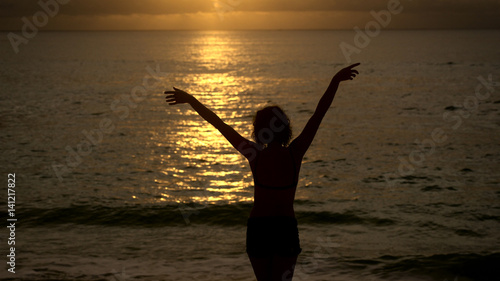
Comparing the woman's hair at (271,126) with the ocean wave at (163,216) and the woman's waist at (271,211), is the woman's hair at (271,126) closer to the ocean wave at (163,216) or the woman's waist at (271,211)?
the woman's waist at (271,211)

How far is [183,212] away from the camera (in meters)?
14.7

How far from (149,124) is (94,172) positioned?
34.4ft

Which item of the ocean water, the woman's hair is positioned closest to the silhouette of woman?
the woman's hair

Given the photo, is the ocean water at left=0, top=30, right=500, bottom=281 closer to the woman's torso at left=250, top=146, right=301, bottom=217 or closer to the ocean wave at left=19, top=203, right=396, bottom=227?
the ocean wave at left=19, top=203, right=396, bottom=227

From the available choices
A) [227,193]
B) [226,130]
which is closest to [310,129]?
[226,130]

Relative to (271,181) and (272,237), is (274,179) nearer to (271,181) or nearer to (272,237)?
(271,181)

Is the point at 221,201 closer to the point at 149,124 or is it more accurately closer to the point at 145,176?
the point at 145,176

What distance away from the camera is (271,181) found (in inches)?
146

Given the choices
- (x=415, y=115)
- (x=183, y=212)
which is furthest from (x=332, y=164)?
(x=415, y=115)

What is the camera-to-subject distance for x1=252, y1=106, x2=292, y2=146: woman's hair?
143 inches

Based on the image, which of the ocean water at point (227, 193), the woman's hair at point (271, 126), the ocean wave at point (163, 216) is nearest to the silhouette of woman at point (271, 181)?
the woman's hair at point (271, 126)

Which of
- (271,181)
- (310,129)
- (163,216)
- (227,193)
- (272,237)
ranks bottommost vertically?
(272,237)

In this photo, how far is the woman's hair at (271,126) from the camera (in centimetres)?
364

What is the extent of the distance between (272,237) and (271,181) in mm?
383
